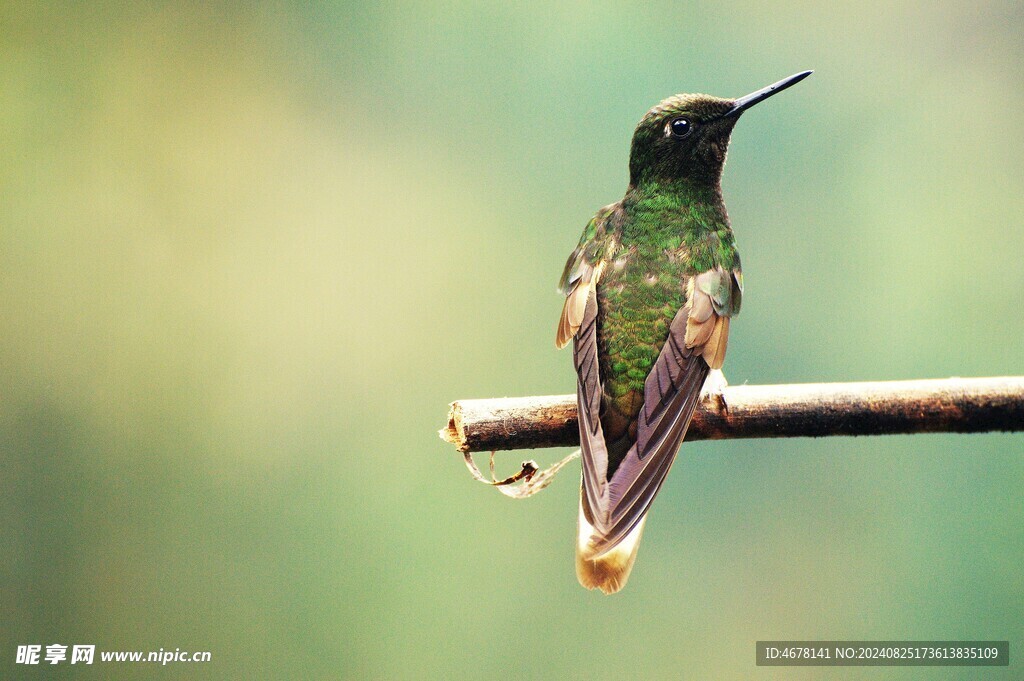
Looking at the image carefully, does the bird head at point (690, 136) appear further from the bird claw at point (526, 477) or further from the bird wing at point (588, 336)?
the bird claw at point (526, 477)

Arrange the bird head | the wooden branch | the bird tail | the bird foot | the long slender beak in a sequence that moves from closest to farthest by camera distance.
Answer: the bird tail
the wooden branch
the bird foot
the long slender beak
the bird head

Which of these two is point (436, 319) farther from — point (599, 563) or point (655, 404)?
point (599, 563)

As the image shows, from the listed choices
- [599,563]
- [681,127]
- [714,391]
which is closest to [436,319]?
[681,127]

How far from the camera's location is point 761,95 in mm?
2127

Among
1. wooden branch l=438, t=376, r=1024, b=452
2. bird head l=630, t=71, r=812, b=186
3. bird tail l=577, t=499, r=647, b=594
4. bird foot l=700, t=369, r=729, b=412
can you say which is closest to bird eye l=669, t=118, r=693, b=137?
bird head l=630, t=71, r=812, b=186

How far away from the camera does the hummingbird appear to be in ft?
5.17

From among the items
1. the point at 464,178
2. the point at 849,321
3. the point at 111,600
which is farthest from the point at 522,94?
the point at 111,600

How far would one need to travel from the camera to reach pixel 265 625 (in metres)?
3.62

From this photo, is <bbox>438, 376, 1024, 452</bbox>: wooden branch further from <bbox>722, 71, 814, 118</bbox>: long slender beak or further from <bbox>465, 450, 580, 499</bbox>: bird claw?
<bbox>722, 71, 814, 118</bbox>: long slender beak

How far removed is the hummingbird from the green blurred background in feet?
6.63

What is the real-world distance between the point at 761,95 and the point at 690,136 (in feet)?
0.69

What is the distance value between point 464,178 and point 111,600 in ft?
8.36

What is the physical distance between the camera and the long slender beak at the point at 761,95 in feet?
6.80

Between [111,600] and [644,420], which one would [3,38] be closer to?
[111,600]
